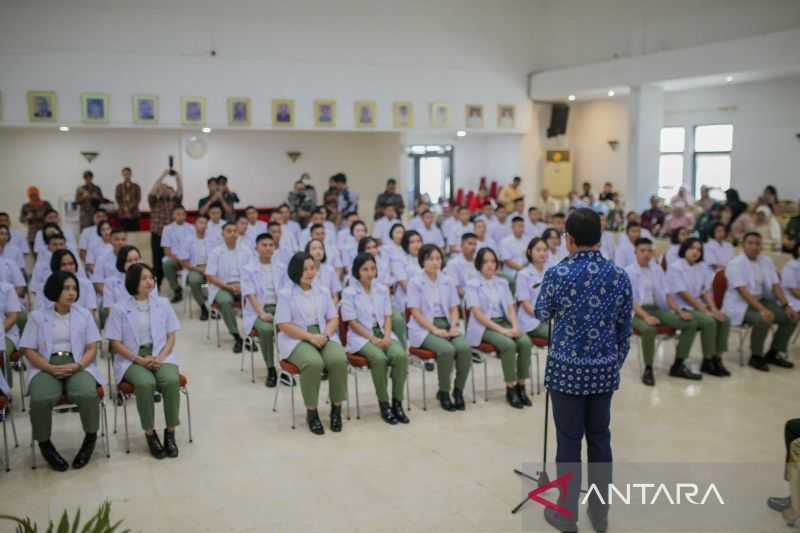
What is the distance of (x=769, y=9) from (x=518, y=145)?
5.52 metres

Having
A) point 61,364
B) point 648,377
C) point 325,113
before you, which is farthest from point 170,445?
point 325,113

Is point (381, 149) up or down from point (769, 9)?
down

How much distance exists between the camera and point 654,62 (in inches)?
523

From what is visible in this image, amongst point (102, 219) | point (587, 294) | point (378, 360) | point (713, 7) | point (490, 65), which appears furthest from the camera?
point (490, 65)

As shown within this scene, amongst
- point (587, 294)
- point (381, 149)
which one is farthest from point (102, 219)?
point (381, 149)

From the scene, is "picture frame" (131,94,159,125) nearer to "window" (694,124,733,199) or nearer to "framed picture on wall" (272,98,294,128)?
"framed picture on wall" (272,98,294,128)

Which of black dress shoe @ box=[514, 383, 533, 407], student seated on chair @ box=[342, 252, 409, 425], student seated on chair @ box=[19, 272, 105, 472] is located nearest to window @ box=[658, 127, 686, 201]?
black dress shoe @ box=[514, 383, 533, 407]

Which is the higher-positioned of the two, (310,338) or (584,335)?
(584,335)

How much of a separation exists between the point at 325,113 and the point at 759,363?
9.07 metres

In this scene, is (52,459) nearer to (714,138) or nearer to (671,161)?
(714,138)

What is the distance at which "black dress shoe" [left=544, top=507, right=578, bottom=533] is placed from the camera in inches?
153

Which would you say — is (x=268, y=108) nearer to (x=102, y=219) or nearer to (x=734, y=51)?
(x=102, y=219)

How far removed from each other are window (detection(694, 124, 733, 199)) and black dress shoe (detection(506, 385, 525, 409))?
9.44m

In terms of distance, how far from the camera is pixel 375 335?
623 centimetres
